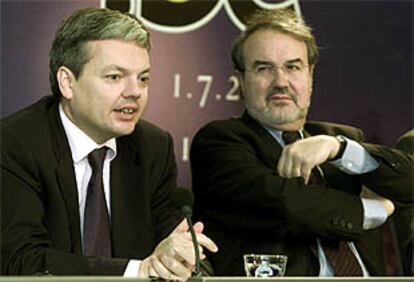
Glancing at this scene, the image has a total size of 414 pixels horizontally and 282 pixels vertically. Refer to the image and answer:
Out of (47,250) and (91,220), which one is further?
(91,220)

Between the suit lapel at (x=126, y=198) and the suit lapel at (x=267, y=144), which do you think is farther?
the suit lapel at (x=267, y=144)

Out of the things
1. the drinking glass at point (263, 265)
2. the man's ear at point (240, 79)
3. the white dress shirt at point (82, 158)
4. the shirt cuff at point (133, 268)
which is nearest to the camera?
the drinking glass at point (263, 265)

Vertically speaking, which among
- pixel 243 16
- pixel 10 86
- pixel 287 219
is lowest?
pixel 287 219

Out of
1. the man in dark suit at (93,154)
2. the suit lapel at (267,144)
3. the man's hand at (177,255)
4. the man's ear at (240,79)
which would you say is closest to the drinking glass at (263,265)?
the man's hand at (177,255)

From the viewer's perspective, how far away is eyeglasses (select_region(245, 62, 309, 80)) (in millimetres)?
3506

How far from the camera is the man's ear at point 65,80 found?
122 inches

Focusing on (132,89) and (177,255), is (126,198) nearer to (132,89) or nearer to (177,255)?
(132,89)

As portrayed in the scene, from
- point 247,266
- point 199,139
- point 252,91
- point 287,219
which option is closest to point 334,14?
point 252,91

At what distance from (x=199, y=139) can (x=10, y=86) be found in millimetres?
757

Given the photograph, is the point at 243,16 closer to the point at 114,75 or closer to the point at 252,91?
the point at 252,91

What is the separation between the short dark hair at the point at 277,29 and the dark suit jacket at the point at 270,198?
0.84ft

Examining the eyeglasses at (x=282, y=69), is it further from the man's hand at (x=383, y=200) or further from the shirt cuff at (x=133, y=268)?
the shirt cuff at (x=133, y=268)

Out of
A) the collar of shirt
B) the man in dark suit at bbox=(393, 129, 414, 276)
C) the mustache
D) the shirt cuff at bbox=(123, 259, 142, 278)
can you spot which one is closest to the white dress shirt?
the collar of shirt

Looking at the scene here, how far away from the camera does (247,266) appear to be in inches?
98.5
